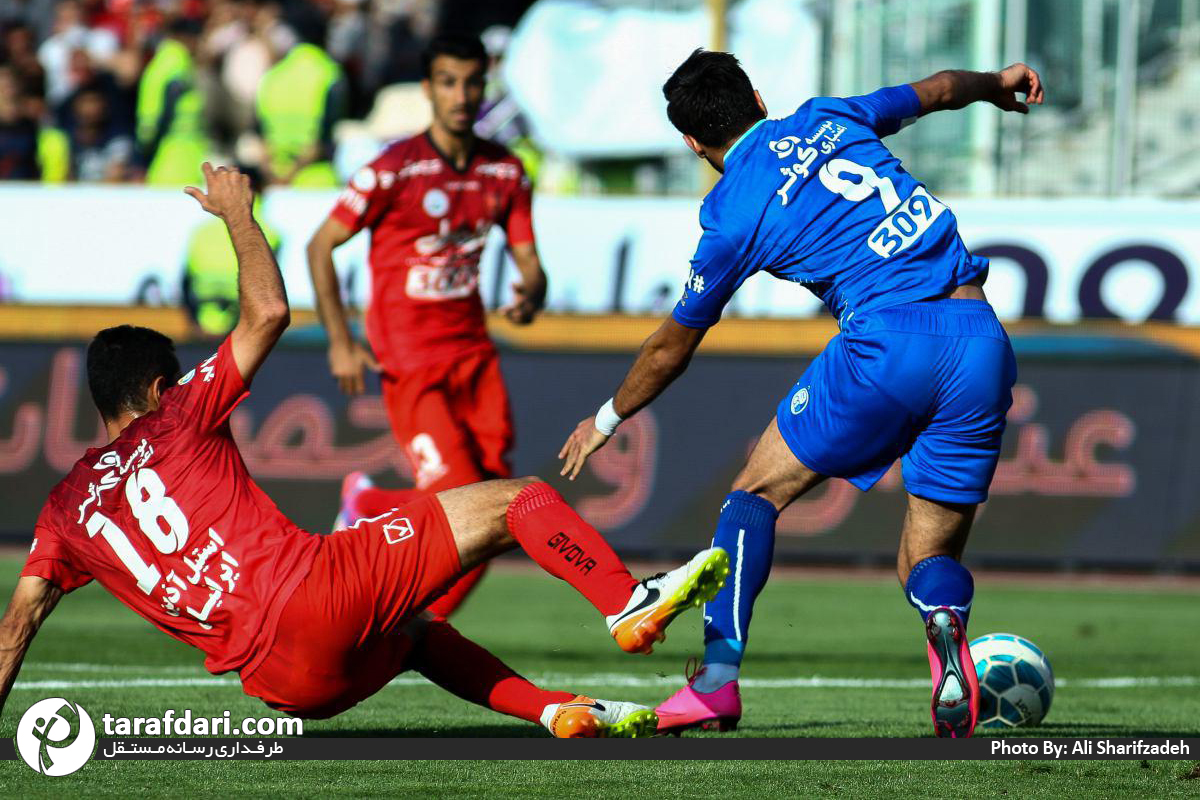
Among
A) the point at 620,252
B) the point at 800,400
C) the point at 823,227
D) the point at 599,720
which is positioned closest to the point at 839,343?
the point at 800,400

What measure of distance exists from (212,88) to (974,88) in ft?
42.2

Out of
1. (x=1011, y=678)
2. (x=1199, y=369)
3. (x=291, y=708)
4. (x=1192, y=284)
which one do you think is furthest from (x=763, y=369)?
(x=291, y=708)

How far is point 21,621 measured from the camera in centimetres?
507

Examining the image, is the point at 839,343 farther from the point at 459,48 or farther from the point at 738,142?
the point at 459,48

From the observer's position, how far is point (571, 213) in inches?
593

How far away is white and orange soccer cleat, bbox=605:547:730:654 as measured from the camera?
Answer: 16.0ft

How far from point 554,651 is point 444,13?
12.3m

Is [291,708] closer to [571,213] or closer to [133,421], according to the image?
[133,421]

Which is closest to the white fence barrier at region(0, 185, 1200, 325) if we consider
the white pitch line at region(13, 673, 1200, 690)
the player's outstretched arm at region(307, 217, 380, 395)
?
the white pitch line at region(13, 673, 1200, 690)

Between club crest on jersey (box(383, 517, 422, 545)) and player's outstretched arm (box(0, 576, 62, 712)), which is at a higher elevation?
→ club crest on jersey (box(383, 517, 422, 545))

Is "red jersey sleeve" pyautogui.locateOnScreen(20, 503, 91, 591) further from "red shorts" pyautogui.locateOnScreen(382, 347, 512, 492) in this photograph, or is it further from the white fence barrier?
the white fence barrier

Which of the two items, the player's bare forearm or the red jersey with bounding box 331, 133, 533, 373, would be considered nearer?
the player's bare forearm

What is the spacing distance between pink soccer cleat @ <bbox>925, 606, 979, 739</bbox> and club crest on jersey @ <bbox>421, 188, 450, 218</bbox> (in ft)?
11.7

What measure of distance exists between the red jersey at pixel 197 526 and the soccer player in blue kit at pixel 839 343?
Result: 1.02 metres
